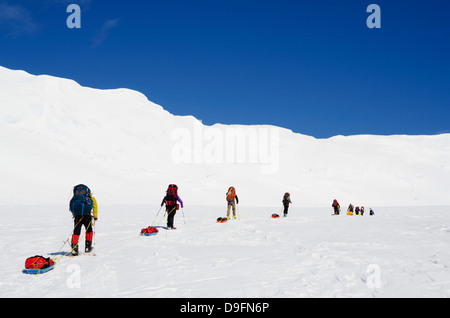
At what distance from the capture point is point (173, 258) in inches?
349

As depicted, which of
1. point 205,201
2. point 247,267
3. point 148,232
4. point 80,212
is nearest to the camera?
point 247,267

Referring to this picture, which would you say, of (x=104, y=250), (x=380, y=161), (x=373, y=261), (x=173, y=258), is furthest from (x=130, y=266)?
(x=380, y=161)

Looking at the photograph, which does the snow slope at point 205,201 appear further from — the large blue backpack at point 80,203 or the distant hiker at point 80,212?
the large blue backpack at point 80,203

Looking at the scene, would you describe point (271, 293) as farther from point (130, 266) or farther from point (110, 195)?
point (110, 195)

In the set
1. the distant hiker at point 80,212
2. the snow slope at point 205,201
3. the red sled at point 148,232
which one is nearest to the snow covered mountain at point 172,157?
the snow slope at point 205,201

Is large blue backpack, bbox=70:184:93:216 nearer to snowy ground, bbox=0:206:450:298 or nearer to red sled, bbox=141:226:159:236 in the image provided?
snowy ground, bbox=0:206:450:298

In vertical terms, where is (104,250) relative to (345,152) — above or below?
below

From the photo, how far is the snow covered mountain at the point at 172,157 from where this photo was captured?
46312mm

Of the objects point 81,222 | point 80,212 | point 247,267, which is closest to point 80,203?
point 80,212

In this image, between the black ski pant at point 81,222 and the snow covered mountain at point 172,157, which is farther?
the snow covered mountain at point 172,157

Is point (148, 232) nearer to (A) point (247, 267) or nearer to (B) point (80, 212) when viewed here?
(B) point (80, 212)

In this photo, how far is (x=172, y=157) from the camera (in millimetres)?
66125
